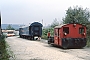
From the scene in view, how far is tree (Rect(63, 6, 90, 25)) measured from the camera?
1533 inches

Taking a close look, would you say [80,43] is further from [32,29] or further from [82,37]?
[32,29]

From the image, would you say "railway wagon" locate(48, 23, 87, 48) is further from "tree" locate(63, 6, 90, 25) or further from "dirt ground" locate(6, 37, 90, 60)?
"tree" locate(63, 6, 90, 25)

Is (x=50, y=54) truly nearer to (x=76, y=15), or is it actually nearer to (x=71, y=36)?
(x=71, y=36)

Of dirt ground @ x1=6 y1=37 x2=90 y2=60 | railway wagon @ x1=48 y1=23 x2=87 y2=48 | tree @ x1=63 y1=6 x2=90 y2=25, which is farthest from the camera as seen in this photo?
tree @ x1=63 y1=6 x2=90 y2=25

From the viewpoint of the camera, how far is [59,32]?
902 inches

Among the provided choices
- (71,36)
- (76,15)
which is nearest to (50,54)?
(71,36)

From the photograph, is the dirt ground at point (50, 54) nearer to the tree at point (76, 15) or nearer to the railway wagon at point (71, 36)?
the railway wagon at point (71, 36)

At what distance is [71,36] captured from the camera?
22391mm

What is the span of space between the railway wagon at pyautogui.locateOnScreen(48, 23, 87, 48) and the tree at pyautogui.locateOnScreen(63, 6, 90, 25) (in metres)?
15.9

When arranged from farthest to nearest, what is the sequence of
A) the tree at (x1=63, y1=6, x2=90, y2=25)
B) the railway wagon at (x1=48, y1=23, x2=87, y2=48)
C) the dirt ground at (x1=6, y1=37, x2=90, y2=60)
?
1. the tree at (x1=63, y1=6, x2=90, y2=25)
2. the railway wagon at (x1=48, y1=23, x2=87, y2=48)
3. the dirt ground at (x1=6, y1=37, x2=90, y2=60)

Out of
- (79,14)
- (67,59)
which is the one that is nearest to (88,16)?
(79,14)

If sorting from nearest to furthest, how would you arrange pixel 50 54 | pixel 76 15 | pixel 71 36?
pixel 50 54
pixel 71 36
pixel 76 15

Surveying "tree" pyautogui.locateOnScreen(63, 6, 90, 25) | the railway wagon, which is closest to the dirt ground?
the railway wagon

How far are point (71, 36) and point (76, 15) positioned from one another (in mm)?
18041
